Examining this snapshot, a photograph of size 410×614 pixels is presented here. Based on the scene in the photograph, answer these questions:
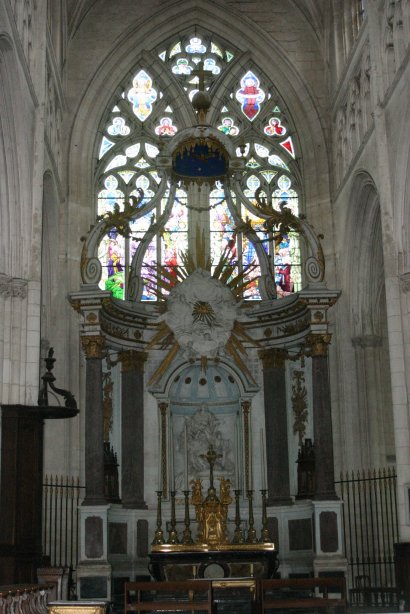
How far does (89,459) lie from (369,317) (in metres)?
7.12

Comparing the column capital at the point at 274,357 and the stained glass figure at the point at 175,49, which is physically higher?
the stained glass figure at the point at 175,49

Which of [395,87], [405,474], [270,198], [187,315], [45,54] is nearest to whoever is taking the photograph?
[405,474]

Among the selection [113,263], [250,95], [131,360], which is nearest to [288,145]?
[250,95]

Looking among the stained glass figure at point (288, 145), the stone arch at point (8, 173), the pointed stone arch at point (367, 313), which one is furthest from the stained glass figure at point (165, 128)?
the stone arch at point (8, 173)

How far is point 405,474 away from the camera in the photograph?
16344mm

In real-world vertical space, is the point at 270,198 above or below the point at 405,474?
above

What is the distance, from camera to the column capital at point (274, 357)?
21.2m

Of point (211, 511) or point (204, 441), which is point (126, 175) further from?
point (211, 511)

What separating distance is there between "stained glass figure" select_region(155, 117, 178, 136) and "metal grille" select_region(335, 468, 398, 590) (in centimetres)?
924

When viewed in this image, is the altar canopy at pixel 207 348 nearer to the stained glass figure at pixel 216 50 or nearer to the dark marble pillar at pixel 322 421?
the dark marble pillar at pixel 322 421

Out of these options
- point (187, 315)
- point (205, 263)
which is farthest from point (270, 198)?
point (187, 315)

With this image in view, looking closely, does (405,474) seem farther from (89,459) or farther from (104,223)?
(104,223)

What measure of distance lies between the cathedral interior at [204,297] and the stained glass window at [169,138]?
0.18 ft

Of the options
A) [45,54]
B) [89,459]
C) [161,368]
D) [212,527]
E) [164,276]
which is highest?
[45,54]
